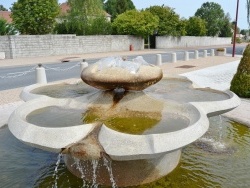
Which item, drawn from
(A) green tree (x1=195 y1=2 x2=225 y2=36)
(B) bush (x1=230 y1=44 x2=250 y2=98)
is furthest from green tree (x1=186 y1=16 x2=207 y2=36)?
(B) bush (x1=230 y1=44 x2=250 y2=98)

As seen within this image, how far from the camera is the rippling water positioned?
4695 mm

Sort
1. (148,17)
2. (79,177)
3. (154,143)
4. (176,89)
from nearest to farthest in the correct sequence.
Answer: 1. (154,143)
2. (79,177)
3. (176,89)
4. (148,17)

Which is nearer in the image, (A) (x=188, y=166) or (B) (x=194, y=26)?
(A) (x=188, y=166)

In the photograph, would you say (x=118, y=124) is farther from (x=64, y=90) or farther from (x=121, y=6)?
(x=121, y=6)

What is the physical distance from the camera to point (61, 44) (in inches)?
1222

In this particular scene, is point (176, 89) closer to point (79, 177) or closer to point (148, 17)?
point (79, 177)

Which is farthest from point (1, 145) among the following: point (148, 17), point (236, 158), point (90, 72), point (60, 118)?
point (148, 17)

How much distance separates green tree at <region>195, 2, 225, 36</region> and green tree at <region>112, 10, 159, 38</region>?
3518 cm

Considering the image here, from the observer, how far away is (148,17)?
3794 cm

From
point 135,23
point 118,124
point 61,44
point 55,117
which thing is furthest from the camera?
point 135,23

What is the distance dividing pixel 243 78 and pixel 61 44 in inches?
954

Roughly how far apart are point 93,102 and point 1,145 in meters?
2.35

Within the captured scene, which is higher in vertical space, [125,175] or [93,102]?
[93,102]

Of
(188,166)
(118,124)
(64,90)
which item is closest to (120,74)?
(118,124)
